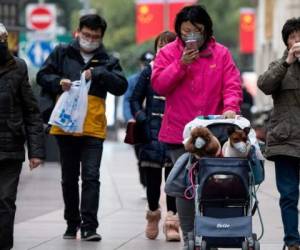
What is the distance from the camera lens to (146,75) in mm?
11727

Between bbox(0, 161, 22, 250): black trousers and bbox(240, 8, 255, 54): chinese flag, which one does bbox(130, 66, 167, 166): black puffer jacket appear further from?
bbox(240, 8, 255, 54): chinese flag

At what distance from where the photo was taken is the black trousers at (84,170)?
1122 centimetres

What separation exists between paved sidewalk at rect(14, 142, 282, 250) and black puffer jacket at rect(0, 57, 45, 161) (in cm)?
141

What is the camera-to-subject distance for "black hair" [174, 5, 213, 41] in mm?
9508

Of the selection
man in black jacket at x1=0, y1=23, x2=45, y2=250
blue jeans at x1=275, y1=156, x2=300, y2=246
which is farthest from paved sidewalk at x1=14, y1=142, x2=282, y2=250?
man in black jacket at x1=0, y1=23, x2=45, y2=250

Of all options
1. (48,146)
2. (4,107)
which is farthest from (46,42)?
(4,107)

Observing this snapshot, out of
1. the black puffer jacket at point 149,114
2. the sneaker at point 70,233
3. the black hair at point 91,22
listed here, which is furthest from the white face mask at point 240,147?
the sneaker at point 70,233

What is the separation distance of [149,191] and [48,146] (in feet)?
44.4

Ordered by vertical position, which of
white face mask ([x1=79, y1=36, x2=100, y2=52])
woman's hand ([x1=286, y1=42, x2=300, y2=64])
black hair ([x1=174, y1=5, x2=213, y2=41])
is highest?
black hair ([x1=174, y1=5, x2=213, y2=41])

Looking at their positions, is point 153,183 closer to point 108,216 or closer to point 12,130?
point 108,216

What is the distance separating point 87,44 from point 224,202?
2.99m

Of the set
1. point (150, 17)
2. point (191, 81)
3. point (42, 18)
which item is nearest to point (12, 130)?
point (191, 81)

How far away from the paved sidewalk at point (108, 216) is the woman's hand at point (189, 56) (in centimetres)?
210

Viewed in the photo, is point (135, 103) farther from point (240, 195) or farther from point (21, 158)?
point (240, 195)
